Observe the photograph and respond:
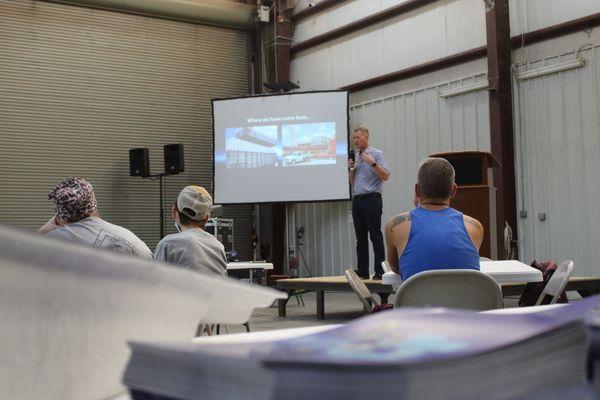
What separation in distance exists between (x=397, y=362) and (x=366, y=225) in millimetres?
6657

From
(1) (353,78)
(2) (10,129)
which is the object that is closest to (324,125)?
(1) (353,78)

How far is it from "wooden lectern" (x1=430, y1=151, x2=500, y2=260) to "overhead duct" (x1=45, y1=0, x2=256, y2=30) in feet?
16.4

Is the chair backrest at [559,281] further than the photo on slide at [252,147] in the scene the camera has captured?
No

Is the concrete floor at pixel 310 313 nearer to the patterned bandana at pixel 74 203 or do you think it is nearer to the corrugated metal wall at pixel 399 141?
the corrugated metal wall at pixel 399 141

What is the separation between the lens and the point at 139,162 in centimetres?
912

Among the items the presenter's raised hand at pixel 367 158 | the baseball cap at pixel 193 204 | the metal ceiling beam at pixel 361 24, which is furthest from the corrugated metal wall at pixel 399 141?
the baseball cap at pixel 193 204

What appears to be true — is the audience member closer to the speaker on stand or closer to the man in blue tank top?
the man in blue tank top

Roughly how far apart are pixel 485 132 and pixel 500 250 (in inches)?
56.8

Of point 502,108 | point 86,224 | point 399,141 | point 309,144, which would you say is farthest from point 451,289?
point 399,141

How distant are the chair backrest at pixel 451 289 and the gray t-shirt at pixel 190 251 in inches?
43.9

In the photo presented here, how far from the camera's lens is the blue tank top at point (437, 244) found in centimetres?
247

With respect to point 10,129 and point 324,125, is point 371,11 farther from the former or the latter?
point 10,129

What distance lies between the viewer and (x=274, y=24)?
10086mm

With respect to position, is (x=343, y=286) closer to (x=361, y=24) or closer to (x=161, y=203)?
(x=161, y=203)
